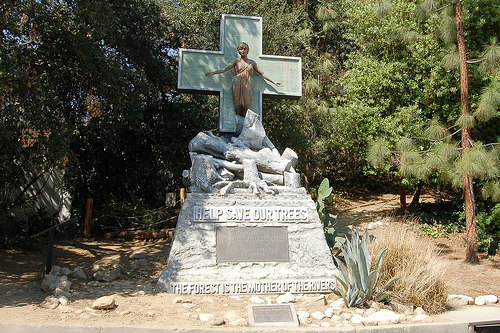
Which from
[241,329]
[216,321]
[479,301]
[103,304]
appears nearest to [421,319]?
[479,301]

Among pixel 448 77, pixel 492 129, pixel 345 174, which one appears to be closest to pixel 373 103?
pixel 448 77

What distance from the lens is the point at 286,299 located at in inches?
195

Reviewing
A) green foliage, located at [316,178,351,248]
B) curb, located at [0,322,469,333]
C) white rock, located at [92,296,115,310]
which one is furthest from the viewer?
green foliage, located at [316,178,351,248]

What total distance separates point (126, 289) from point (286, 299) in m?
2.00

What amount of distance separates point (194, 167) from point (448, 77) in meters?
7.00

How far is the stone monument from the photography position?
520cm

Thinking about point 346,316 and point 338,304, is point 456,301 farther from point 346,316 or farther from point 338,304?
point 346,316

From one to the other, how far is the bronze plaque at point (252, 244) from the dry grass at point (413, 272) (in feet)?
3.77

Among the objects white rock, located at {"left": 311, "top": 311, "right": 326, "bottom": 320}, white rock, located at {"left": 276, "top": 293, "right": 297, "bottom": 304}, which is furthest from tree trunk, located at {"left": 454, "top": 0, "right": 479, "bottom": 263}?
white rock, located at {"left": 311, "top": 311, "right": 326, "bottom": 320}

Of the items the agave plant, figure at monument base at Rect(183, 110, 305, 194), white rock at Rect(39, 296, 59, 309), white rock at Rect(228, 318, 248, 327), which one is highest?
figure at monument base at Rect(183, 110, 305, 194)

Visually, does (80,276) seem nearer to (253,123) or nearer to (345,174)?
(253,123)

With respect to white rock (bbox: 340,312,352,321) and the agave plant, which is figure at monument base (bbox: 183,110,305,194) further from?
white rock (bbox: 340,312,352,321)

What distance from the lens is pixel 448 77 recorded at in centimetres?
982

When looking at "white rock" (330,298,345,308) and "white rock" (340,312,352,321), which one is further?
"white rock" (330,298,345,308)
